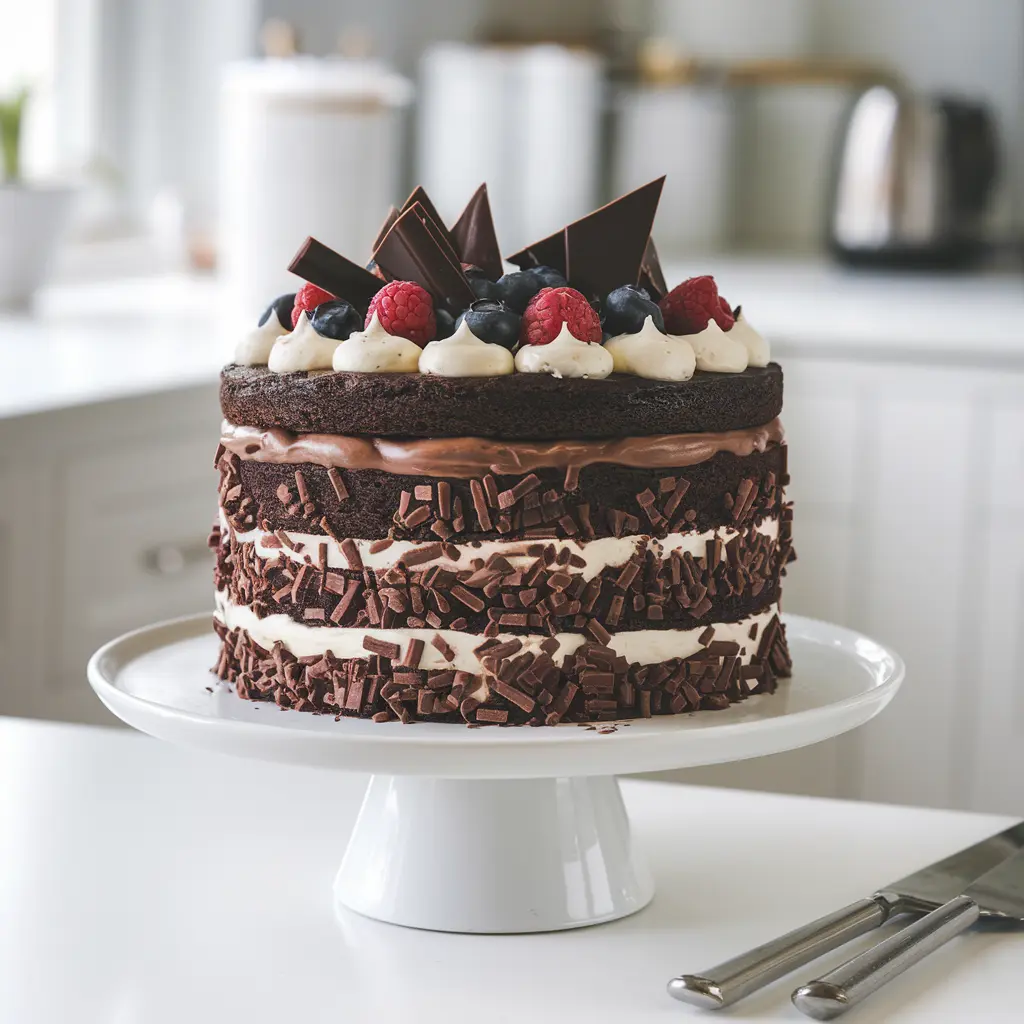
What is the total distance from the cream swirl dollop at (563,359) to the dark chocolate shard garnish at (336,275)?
126 mm

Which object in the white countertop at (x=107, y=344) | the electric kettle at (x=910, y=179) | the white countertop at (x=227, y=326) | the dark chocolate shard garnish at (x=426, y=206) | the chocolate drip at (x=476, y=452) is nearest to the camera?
the chocolate drip at (x=476, y=452)

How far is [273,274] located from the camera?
2590 millimetres

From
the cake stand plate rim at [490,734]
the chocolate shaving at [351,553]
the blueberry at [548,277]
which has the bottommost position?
the cake stand plate rim at [490,734]

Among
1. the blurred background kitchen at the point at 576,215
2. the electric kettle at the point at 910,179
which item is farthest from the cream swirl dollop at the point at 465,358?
the electric kettle at the point at 910,179

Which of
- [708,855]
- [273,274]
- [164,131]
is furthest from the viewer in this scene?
[164,131]

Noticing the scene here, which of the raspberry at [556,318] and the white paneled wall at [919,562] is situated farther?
the white paneled wall at [919,562]

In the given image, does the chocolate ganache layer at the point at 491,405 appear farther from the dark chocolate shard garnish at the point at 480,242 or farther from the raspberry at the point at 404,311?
the dark chocolate shard garnish at the point at 480,242

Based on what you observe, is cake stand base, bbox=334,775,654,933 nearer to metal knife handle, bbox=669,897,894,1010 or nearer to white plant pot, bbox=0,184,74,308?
metal knife handle, bbox=669,897,894,1010

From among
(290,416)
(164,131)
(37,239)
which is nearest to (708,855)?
(290,416)

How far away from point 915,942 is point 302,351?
0.41 m

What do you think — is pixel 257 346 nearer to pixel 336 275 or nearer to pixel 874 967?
pixel 336 275

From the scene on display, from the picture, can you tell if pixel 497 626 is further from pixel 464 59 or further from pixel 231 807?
pixel 464 59

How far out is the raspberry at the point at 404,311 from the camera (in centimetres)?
83

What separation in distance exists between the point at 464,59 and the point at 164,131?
620 millimetres
